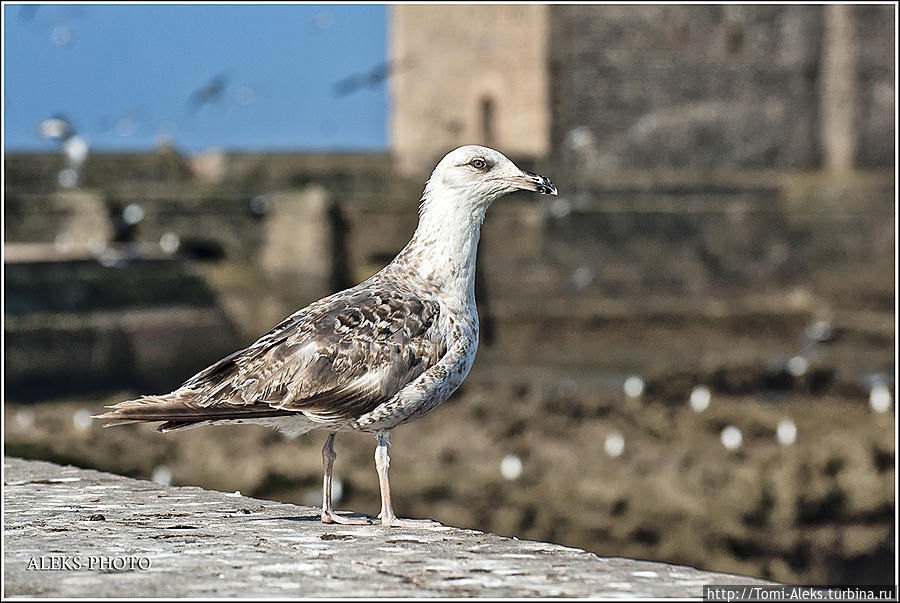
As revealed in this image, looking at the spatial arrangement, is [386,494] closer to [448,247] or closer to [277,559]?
[277,559]

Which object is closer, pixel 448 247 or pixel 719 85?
pixel 448 247

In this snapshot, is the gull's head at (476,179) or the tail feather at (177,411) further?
the gull's head at (476,179)

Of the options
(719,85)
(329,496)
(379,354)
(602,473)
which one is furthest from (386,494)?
(719,85)

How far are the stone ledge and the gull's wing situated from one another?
37 centimetres

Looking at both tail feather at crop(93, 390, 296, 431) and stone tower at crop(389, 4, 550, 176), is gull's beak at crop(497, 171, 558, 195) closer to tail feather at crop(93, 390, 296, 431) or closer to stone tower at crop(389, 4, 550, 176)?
tail feather at crop(93, 390, 296, 431)

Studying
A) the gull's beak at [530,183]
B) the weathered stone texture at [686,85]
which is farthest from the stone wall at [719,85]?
the gull's beak at [530,183]

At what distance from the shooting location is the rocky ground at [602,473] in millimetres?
12391

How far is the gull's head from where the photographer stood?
176 inches

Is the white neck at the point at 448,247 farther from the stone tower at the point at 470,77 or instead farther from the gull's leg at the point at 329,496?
the stone tower at the point at 470,77

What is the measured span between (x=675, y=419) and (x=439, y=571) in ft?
47.7

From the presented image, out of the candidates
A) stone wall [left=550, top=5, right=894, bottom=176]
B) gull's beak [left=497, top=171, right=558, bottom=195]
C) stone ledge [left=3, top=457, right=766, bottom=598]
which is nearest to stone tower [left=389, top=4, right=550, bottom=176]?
stone wall [left=550, top=5, right=894, bottom=176]

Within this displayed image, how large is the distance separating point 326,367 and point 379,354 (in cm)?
17

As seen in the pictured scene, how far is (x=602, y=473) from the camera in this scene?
14.6 meters

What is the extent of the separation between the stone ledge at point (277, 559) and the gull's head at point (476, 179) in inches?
41.1
